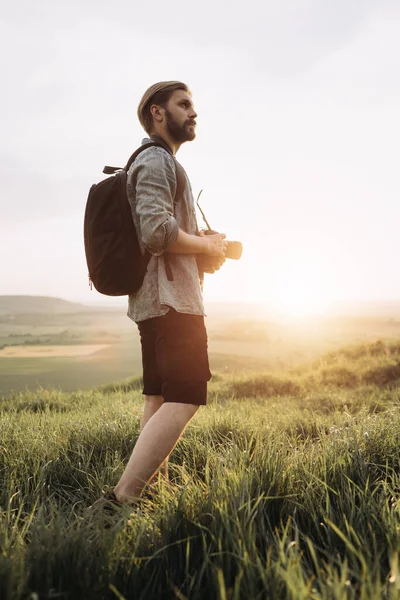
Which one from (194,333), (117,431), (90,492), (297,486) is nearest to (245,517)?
(297,486)

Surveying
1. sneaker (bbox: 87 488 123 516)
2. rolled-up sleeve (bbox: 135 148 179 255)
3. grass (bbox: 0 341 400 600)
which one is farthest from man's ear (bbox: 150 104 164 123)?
sneaker (bbox: 87 488 123 516)

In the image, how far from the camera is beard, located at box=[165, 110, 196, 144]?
2545 mm

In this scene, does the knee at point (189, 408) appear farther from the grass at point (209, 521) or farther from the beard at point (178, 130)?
the beard at point (178, 130)

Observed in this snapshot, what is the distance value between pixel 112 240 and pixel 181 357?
0.65 m

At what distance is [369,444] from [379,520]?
1.00 m

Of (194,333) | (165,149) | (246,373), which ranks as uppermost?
(165,149)

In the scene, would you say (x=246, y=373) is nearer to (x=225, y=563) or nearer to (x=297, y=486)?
(x=297, y=486)

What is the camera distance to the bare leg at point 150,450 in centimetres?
225

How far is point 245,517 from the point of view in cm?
183

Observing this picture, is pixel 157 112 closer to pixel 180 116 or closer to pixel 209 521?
pixel 180 116

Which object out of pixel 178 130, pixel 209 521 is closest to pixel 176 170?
pixel 178 130

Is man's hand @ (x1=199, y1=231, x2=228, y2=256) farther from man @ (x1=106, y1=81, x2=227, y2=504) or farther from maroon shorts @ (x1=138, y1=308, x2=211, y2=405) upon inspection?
maroon shorts @ (x1=138, y1=308, x2=211, y2=405)

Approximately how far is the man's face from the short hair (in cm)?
3

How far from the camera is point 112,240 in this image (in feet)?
7.71
